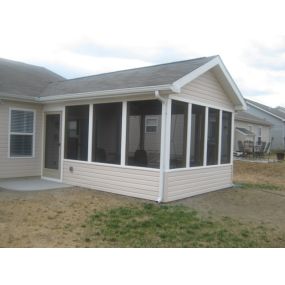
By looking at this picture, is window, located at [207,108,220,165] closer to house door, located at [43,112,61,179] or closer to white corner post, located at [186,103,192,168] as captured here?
white corner post, located at [186,103,192,168]

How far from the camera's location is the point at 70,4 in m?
7.23

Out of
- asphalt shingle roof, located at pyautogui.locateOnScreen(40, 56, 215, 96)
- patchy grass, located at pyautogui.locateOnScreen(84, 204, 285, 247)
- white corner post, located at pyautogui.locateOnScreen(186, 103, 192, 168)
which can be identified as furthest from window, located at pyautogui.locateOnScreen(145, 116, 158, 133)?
patchy grass, located at pyautogui.locateOnScreen(84, 204, 285, 247)

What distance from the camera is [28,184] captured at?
846 cm

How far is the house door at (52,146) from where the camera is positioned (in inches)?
366

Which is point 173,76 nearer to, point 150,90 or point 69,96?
point 150,90

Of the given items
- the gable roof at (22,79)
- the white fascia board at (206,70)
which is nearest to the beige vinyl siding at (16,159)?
the gable roof at (22,79)

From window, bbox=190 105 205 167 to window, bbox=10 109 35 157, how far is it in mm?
4785

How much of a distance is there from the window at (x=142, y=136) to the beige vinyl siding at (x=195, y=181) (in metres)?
0.58

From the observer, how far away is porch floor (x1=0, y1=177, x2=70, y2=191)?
7.98m

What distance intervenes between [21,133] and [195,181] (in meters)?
5.13

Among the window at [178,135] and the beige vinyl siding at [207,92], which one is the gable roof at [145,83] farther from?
the window at [178,135]

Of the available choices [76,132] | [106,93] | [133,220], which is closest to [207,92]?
[106,93]

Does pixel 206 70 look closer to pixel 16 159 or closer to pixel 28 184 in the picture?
pixel 28 184
